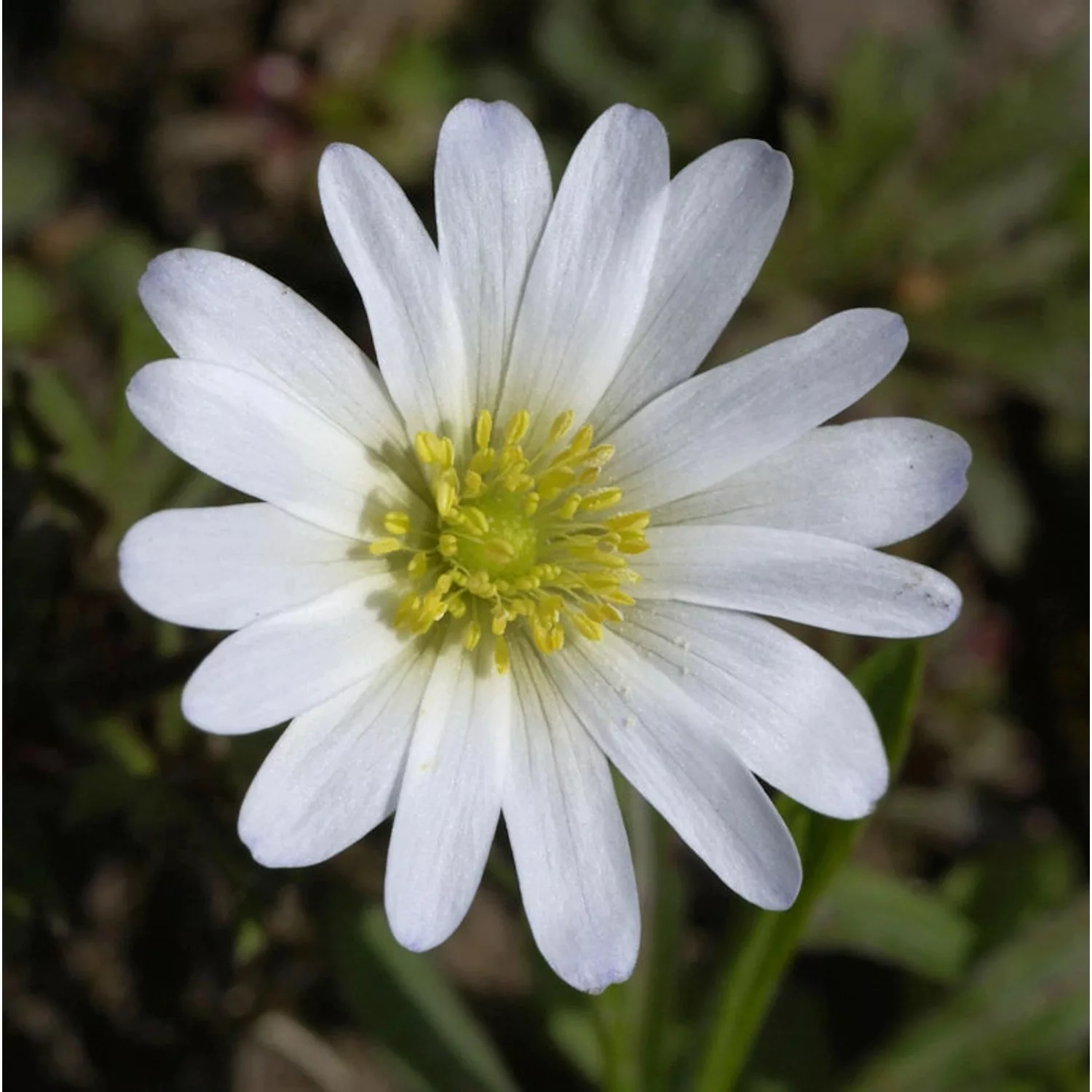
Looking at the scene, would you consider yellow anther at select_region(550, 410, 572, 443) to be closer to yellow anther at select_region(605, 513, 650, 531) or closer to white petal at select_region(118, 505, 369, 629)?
yellow anther at select_region(605, 513, 650, 531)

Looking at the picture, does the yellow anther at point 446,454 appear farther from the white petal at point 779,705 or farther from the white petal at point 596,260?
the white petal at point 779,705

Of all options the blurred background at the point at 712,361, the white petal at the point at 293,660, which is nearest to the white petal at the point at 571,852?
the white petal at the point at 293,660

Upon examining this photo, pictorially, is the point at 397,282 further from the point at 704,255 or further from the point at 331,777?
the point at 331,777

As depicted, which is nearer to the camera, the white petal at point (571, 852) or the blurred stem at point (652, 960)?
the white petal at point (571, 852)

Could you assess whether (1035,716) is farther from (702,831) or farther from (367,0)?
(367,0)

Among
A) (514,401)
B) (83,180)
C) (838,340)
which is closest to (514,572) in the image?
(514,401)

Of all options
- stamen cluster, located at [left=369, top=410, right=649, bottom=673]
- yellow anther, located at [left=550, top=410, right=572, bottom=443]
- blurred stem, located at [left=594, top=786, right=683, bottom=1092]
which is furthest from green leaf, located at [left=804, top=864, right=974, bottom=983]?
yellow anther, located at [left=550, top=410, right=572, bottom=443]
